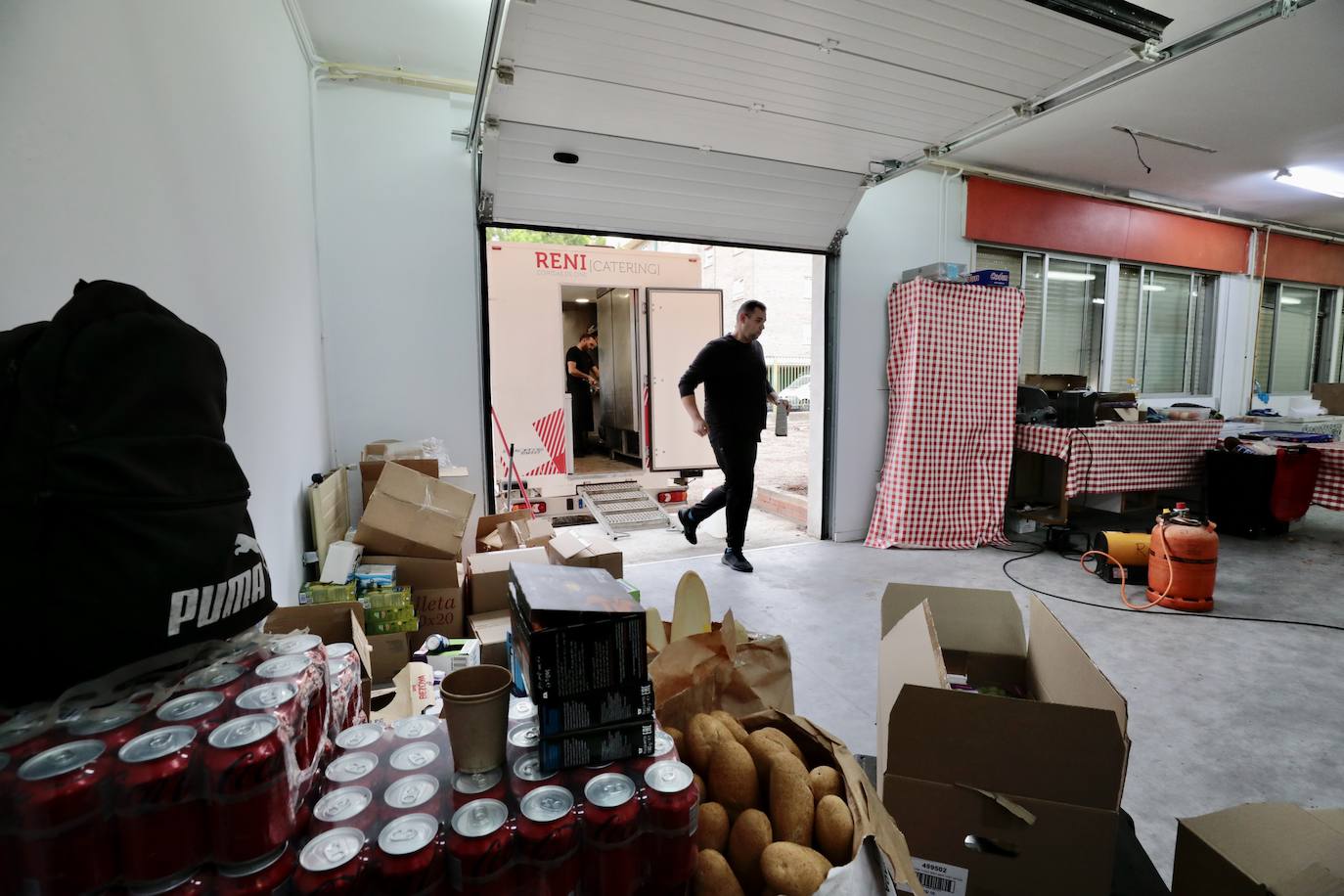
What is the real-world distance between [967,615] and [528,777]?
60.2 inches

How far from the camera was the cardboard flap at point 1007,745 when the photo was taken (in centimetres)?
112

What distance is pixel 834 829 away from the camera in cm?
92

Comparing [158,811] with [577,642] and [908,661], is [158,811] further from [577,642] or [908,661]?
[908,661]

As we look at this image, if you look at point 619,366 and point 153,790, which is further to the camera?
point 619,366

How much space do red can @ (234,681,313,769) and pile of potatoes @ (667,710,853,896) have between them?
53 centimetres

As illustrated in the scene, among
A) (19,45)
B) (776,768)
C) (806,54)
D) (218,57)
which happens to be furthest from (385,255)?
(776,768)

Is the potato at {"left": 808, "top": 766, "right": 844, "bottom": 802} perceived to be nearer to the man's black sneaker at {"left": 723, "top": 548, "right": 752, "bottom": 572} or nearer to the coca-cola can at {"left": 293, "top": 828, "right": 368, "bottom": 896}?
the coca-cola can at {"left": 293, "top": 828, "right": 368, "bottom": 896}

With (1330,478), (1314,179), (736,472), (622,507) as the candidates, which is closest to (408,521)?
(736,472)

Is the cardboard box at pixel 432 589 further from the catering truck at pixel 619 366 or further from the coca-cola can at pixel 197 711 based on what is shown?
the catering truck at pixel 619 366

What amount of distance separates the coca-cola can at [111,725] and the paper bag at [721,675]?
793 mm

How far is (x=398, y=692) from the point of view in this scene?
1665 millimetres

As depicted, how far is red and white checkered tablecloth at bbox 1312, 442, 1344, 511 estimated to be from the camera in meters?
4.53

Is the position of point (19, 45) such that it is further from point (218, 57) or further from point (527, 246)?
point (527, 246)

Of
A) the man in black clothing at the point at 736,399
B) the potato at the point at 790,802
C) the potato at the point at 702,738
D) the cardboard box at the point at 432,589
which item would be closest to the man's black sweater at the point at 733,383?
the man in black clothing at the point at 736,399
